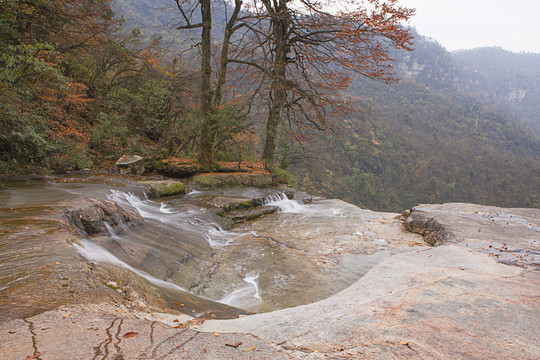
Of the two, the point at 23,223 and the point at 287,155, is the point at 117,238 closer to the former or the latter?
the point at 23,223

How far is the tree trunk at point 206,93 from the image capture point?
428 inches

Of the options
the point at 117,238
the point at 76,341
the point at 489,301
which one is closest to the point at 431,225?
the point at 489,301

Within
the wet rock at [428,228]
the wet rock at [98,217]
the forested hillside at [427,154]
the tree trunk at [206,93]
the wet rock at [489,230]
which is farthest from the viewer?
the forested hillside at [427,154]

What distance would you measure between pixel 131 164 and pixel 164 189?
3.01m

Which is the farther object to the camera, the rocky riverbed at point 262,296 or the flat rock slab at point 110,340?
the rocky riverbed at point 262,296

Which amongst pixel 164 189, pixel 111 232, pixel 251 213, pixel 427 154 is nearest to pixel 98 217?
pixel 111 232

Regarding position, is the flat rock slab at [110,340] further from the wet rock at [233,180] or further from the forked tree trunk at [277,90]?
the forked tree trunk at [277,90]

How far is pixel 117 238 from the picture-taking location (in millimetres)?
4609

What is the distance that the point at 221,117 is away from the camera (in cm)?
1088

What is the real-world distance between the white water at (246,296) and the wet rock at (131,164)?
8.15 meters

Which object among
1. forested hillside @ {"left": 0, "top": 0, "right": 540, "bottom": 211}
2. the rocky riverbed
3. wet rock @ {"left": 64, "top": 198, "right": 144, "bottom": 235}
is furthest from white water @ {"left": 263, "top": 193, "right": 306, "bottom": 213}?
wet rock @ {"left": 64, "top": 198, "right": 144, "bottom": 235}

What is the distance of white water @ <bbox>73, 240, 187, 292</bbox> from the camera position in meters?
3.40

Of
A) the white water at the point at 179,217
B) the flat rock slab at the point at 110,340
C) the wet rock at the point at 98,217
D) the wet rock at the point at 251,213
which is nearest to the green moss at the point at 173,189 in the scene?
the white water at the point at 179,217

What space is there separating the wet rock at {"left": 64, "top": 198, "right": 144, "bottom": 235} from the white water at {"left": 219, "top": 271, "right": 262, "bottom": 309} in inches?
89.7
